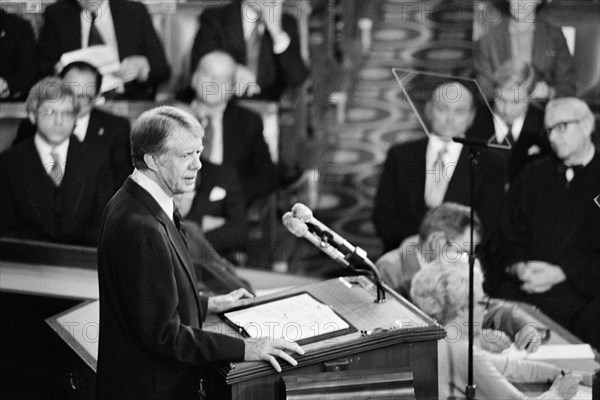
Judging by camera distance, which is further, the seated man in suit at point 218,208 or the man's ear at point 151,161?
the seated man in suit at point 218,208

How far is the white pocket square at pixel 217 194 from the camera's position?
19.1 feet

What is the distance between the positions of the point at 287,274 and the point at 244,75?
1.20 meters

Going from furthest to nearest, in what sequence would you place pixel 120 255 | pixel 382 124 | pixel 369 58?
pixel 369 58 → pixel 382 124 → pixel 120 255

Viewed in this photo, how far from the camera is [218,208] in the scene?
5848 mm

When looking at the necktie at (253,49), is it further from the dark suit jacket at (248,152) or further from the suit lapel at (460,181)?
the suit lapel at (460,181)

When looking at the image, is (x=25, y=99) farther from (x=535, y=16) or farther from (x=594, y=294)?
(x=594, y=294)

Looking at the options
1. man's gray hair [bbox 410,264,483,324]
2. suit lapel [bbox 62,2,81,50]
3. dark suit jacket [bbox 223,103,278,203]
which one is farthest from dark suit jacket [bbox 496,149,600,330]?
suit lapel [bbox 62,2,81,50]

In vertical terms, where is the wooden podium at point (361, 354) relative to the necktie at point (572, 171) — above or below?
below

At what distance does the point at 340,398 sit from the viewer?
3.09 meters

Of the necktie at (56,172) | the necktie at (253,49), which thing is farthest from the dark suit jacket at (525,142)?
the necktie at (56,172)

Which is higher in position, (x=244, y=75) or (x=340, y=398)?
(x=244, y=75)

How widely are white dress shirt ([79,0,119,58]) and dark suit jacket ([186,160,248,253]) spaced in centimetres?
85

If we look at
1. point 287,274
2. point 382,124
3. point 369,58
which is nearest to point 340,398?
point 287,274

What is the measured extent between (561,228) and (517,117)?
0.63 metres
